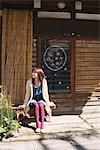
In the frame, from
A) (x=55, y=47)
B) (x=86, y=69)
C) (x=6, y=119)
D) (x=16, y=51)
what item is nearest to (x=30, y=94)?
(x=6, y=119)

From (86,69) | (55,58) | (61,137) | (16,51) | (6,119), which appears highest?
(16,51)

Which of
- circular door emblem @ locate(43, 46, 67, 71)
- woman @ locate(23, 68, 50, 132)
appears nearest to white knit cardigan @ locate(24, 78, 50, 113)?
woman @ locate(23, 68, 50, 132)

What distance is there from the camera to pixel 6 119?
279 inches

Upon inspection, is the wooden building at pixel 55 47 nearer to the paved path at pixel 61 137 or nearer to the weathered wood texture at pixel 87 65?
the weathered wood texture at pixel 87 65

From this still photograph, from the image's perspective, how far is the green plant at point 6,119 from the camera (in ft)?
22.8

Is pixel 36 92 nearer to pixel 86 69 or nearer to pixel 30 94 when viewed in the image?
pixel 30 94

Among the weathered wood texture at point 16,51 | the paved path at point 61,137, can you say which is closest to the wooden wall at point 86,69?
the paved path at point 61,137

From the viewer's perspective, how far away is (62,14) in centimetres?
909

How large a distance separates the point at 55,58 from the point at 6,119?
9.48ft

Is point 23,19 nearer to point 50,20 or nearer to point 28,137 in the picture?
point 50,20

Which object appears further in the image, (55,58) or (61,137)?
(55,58)

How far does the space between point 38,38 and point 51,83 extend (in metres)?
1.27

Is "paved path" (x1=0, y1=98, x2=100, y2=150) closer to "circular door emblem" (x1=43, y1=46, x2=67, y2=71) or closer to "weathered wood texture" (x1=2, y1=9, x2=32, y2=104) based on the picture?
"weathered wood texture" (x1=2, y1=9, x2=32, y2=104)

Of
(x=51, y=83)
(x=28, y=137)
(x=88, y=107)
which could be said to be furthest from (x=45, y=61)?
(x=28, y=137)
